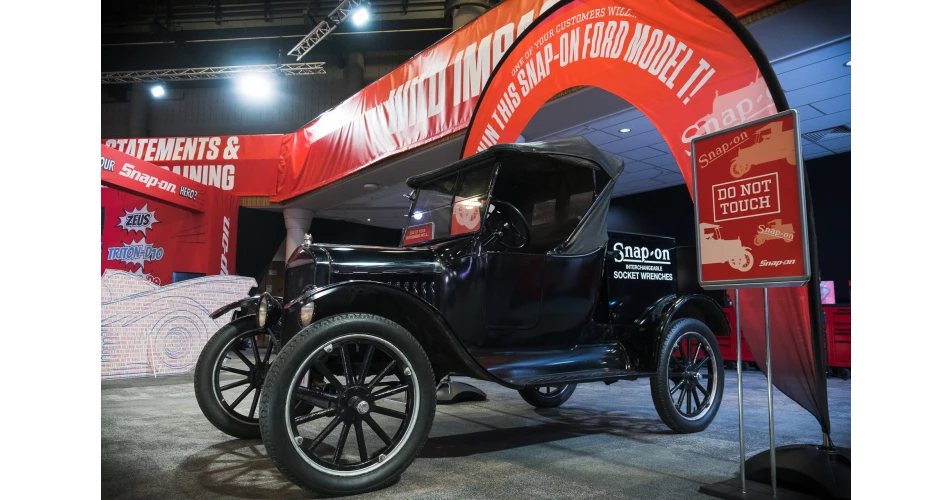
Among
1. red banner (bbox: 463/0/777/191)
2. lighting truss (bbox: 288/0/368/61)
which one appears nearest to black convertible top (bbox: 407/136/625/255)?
red banner (bbox: 463/0/777/191)

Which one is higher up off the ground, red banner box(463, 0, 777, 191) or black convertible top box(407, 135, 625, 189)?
red banner box(463, 0, 777, 191)

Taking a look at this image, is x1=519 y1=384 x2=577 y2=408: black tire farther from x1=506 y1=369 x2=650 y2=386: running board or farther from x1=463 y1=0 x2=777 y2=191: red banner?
x1=463 y1=0 x2=777 y2=191: red banner

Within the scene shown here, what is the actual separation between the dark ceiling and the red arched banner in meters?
9.84

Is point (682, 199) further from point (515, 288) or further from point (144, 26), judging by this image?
point (144, 26)

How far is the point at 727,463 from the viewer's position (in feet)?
9.41

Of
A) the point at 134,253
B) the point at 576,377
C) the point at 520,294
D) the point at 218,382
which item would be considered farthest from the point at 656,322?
the point at 134,253

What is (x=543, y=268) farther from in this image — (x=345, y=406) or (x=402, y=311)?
(x=345, y=406)

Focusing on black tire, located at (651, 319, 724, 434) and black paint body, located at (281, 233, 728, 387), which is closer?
black paint body, located at (281, 233, 728, 387)

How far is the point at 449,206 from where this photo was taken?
3809 millimetres

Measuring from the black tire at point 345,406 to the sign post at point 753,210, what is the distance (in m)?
1.30

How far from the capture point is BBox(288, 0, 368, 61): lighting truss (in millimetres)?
11875

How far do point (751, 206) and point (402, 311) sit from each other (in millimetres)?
1661

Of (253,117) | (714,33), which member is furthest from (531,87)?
(253,117)

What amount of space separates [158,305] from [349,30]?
9.48 m
